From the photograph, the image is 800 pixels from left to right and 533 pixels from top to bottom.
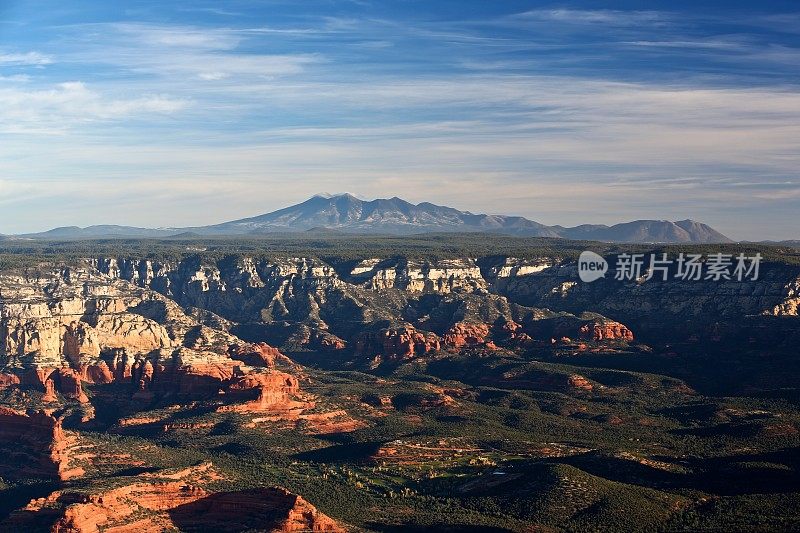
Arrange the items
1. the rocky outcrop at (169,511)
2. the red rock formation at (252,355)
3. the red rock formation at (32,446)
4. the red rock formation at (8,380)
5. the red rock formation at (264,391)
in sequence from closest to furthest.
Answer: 1. the rocky outcrop at (169,511)
2. the red rock formation at (32,446)
3. the red rock formation at (264,391)
4. the red rock formation at (8,380)
5. the red rock formation at (252,355)

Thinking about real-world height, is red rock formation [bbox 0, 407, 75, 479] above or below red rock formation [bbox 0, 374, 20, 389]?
below

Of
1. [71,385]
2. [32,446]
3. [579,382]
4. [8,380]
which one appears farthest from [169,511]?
[579,382]

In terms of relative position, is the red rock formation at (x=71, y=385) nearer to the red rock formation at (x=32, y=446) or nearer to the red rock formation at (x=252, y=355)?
the red rock formation at (x=32, y=446)

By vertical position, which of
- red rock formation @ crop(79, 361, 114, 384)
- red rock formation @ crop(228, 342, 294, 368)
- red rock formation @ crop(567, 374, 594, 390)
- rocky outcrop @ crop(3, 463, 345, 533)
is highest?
red rock formation @ crop(228, 342, 294, 368)

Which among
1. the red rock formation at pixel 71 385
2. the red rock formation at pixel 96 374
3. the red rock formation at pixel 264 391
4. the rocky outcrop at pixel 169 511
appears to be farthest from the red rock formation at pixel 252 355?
the rocky outcrop at pixel 169 511

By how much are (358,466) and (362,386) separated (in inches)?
1970

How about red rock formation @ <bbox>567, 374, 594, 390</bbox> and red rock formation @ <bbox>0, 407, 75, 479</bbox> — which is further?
red rock formation @ <bbox>567, 374, 594, 390</bbox>

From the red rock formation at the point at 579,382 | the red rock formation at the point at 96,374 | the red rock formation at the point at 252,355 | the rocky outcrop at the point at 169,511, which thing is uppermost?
the red rock formation at the point at 252,355

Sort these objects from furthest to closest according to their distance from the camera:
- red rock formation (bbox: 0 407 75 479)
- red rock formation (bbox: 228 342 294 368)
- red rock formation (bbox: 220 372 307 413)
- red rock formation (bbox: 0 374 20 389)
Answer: red rock formation (bbox: 228 342 294 368), red rock formation (bbox: 0 374 20 389), red rock formation (bbox: 220 372 307 413), red rock formation (bbox: 0 407 75 479)

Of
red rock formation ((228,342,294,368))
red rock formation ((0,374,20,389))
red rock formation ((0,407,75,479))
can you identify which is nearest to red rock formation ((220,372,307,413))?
red rock formation ((228,342,294,368))

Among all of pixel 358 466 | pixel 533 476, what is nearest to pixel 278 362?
pixel 358 466

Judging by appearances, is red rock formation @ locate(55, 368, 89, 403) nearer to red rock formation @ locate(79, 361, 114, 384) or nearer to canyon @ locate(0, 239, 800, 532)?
canyon @ locate(0, 239, 800, 532)

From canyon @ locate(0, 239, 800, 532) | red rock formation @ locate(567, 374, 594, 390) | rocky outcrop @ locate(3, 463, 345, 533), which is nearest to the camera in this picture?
rocky outcrop @ locate(3, 463, 345, 533)

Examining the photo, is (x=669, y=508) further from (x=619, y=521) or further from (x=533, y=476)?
(x=533, y=476)
